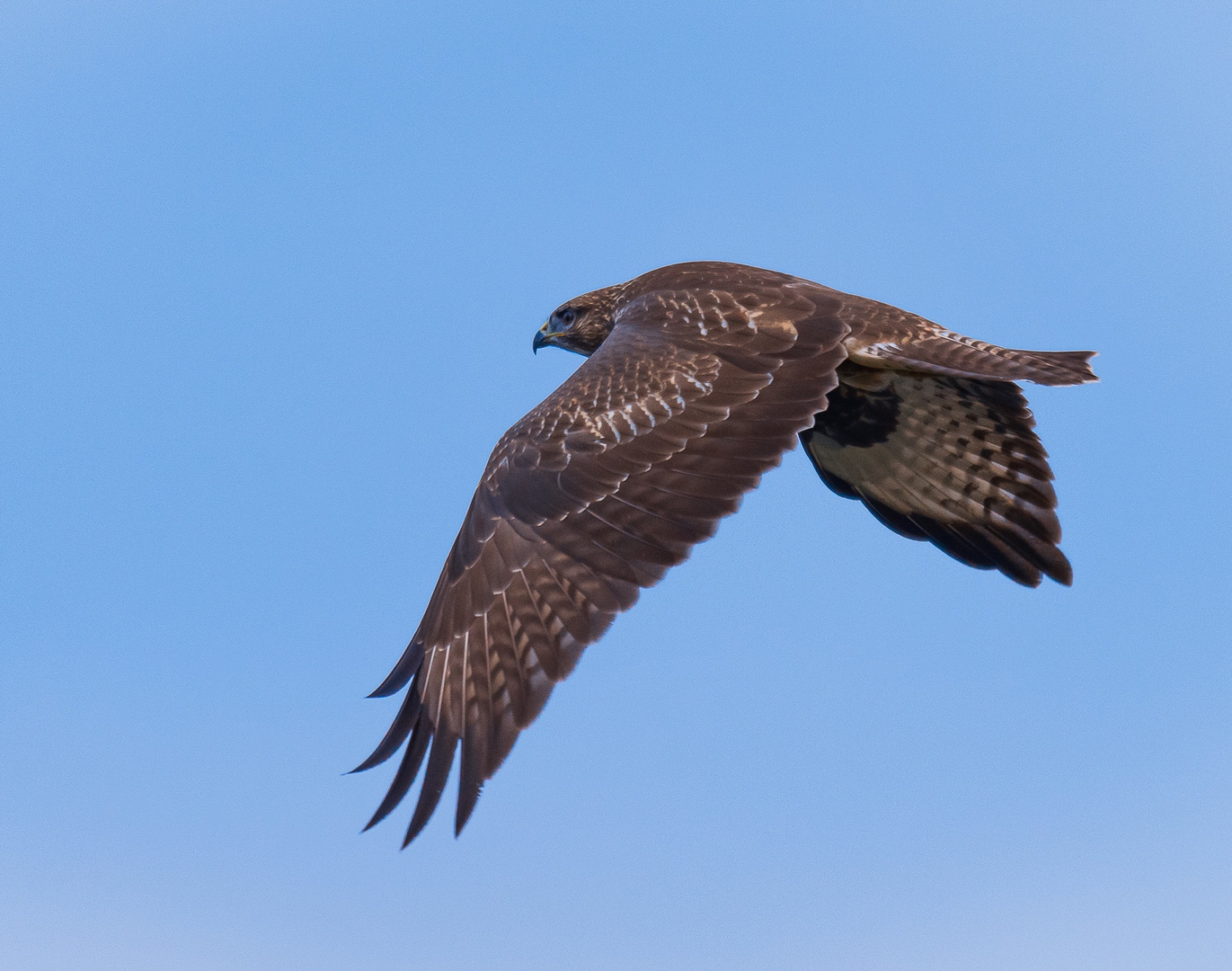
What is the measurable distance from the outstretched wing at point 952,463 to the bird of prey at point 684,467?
1 centimetres

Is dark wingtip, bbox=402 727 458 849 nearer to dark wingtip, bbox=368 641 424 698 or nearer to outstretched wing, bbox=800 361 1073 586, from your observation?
dark wingtip, bbox=368 641 424 698

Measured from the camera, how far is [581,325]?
9.04 m

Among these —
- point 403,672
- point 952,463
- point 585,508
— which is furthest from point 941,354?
point 403,672

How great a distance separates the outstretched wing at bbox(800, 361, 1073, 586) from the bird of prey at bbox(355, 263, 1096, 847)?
12mm

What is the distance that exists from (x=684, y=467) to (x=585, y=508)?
→ 49 centimetres

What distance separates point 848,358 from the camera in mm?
7121

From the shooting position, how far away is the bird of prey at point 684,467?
5547 mm

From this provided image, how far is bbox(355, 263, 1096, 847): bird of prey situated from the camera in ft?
18.2

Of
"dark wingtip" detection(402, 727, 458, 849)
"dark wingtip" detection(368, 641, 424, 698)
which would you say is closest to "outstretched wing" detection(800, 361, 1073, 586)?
"dark wingtip" detection(368, 641, 424, 698)

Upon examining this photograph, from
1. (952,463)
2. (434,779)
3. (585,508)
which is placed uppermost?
(952,463)

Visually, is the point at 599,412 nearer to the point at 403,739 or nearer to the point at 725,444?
the point at 725,444

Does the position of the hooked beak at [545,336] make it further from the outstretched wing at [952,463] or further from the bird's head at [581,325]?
the outstretched wing at [952,463]

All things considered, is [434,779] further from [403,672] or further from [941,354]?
[941,354]

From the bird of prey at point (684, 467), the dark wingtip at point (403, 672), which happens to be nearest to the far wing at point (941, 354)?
the bird of prey at point (684, 467)
